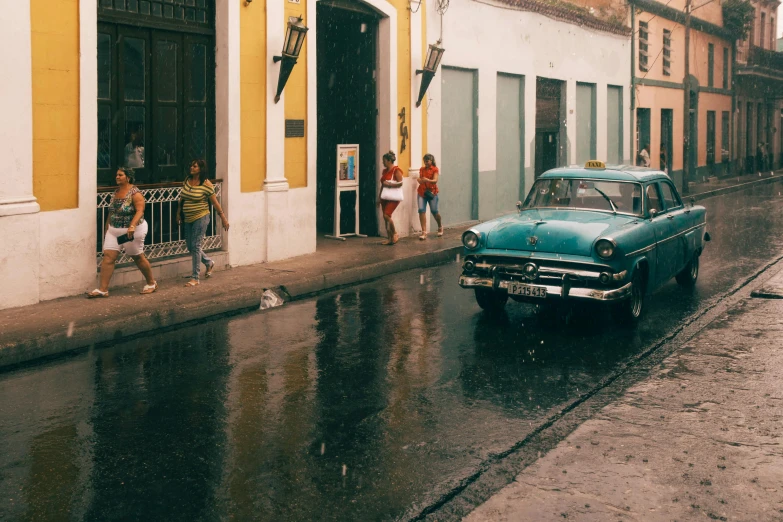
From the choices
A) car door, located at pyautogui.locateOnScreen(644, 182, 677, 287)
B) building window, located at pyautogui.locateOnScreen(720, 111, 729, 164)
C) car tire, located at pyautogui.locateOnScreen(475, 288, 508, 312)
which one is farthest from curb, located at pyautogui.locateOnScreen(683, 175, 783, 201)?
car tire, located at pyautogui.locateOnScreen(475, 288, 508, 312)

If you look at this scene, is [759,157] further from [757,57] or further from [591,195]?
[591,195]

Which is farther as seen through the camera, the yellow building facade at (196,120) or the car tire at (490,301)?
the yellow building facade at (196,120)

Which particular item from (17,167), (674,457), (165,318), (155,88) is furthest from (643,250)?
(17,167)

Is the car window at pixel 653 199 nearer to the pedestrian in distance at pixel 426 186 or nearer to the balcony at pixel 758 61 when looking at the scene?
the pedestrian in distance at pixel 426 186

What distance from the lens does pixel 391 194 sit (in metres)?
15.9

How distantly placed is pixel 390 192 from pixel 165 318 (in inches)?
261

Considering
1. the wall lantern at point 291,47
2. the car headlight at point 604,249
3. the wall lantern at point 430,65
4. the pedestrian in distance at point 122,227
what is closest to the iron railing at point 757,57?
the wall lantern at point 430,65

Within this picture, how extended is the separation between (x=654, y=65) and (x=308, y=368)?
88.0ft

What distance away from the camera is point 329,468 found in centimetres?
541

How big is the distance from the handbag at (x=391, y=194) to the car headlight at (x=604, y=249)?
280 inches

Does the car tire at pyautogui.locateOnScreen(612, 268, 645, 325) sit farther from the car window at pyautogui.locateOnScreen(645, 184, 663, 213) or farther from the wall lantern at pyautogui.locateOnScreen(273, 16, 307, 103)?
the wall lantern at pyautogui.locateOnScreen(273, 16, 307, 103)

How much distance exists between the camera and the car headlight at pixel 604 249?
29.3 ft

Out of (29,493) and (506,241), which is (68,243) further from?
(29,493)

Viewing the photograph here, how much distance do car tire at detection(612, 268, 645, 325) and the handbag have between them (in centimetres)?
666
